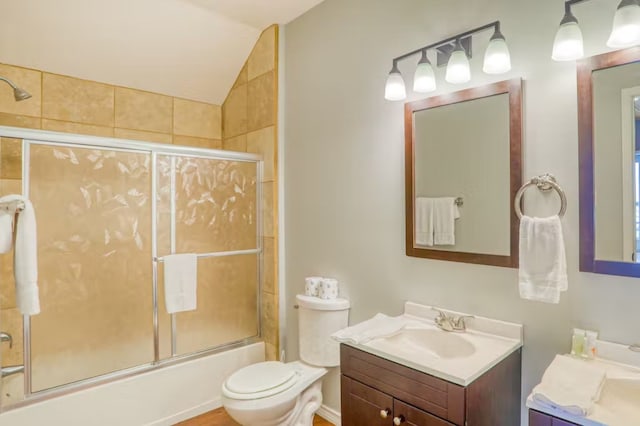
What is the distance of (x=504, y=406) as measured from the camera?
1.45 m

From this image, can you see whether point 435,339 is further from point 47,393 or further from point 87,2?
point 87,2

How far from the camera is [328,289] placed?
7.57ft

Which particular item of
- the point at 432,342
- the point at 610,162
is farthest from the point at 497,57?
the point at 432,342

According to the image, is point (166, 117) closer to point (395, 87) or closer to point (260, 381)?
point (395, 87)

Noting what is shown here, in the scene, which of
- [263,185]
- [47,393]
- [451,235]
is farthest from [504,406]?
[47,393]

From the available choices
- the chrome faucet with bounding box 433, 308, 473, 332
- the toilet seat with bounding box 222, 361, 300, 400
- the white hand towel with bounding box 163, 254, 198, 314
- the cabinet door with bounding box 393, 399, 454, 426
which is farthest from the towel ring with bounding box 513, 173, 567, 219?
the white hand towel with bounding box 163, 254, 198, 314

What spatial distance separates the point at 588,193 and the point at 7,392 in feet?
9.18

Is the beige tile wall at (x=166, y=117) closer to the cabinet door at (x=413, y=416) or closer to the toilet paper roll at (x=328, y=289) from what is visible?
Result: the toilet paper roll at (x=328, y=289)

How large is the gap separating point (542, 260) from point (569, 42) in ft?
2.56

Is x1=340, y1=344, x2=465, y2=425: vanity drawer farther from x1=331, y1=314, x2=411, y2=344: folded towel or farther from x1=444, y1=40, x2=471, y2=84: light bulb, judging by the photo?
x1=444, y1=40, x2=471, y2=84: light bulb

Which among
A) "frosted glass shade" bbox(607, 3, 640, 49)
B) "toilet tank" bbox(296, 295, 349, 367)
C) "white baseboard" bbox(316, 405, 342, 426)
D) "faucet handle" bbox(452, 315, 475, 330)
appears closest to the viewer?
"frosted glass shade" bbox(607, 3, 640, 49)

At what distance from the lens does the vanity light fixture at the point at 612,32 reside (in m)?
1.20

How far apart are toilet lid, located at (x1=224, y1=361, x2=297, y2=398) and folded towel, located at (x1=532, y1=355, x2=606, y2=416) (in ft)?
4.15

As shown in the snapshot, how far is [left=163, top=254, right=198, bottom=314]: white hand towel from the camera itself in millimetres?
2389
